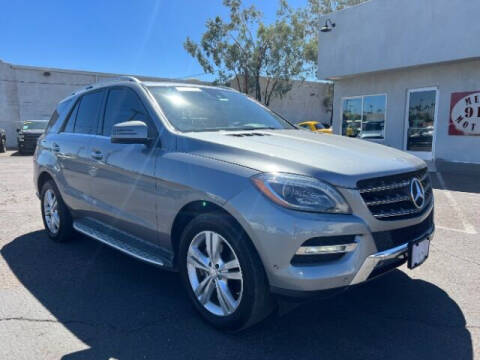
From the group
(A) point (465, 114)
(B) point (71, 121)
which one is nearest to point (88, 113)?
(B) point (71, 121)

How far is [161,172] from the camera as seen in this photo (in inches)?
121

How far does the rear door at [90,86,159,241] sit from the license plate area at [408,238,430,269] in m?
1.95

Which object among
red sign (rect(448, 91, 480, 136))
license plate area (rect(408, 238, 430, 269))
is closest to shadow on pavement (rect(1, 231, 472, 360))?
license plate area (rect(408, 238, 430, 269))

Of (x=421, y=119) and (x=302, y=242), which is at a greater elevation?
(x=421, y=119)

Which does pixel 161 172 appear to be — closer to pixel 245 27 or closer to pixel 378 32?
pixel 378 32

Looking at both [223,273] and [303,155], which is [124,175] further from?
[303,155]

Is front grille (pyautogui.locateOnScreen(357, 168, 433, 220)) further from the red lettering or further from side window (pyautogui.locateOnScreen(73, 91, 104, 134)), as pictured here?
the red lettering

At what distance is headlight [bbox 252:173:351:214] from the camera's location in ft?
7.89

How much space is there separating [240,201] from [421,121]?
12.7 metres

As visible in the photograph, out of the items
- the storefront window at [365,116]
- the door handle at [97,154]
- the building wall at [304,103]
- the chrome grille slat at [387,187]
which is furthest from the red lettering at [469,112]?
the building wall at [304,103]

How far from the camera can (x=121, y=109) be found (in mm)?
3920

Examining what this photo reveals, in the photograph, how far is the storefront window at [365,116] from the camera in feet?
48.3

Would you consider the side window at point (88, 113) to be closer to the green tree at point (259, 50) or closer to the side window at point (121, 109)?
the side window at point (121, 109)

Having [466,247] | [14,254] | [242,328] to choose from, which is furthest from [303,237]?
[14,254]
